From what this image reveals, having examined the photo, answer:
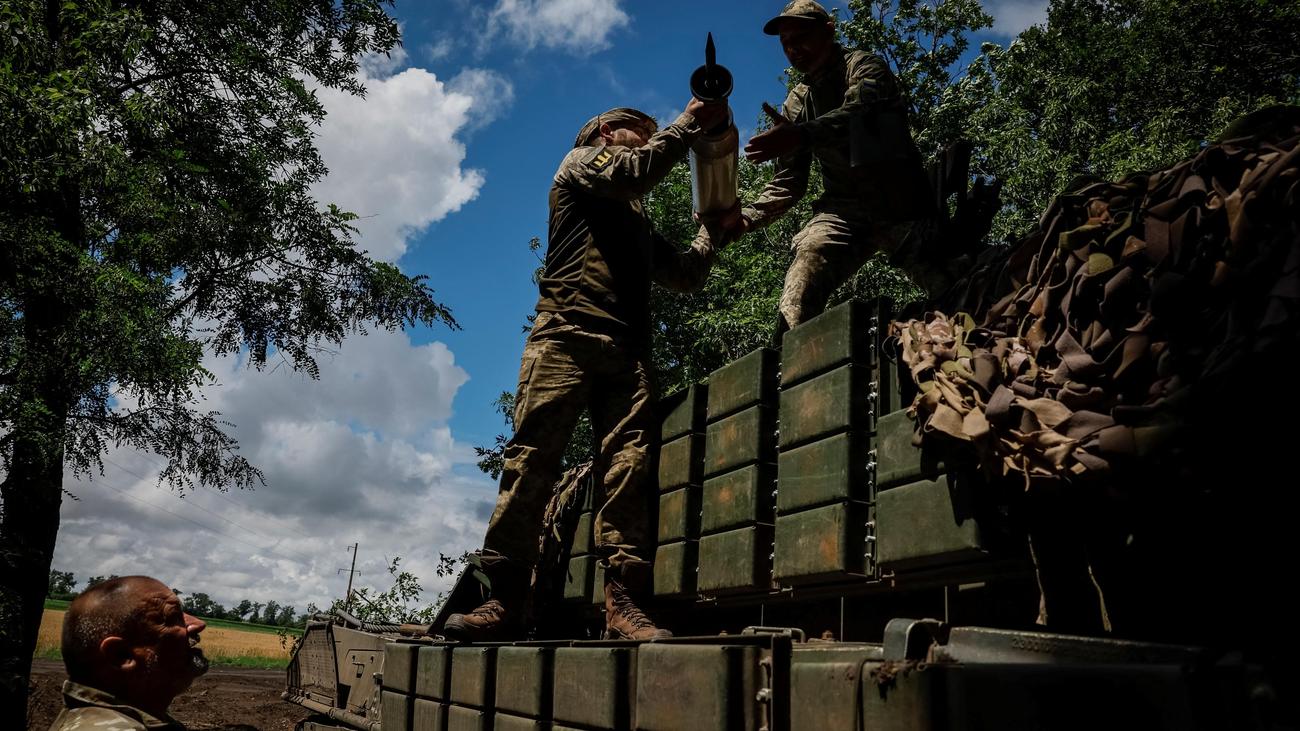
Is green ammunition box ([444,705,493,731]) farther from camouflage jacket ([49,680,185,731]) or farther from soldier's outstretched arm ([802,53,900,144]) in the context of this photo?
soldier's outstretched arm ([802,53,900,144])

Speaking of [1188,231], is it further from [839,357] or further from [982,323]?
[839,357]

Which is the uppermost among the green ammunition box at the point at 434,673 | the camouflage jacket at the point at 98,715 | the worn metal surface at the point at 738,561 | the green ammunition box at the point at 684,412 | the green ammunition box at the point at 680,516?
the green ammunition box at the point at 684,412

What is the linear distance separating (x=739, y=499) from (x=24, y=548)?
1106 centimetres

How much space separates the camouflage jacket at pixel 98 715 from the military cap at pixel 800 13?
4.20 m

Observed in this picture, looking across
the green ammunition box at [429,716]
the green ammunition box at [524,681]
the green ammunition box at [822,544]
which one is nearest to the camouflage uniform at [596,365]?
the green ammunition box at [524,681]

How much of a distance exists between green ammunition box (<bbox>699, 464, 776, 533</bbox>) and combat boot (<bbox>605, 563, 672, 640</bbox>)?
48 centimetres

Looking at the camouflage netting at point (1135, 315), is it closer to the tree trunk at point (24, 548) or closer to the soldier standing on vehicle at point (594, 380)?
the soldier standing on vehicle at point (594, 380)

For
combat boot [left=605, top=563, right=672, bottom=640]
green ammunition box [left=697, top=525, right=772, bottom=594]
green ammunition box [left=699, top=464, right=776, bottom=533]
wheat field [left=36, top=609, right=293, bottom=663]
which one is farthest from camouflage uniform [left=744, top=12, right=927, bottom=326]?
wheat field [left=36, top=609, right=293, bottom=663]

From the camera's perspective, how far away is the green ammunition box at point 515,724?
4.22m

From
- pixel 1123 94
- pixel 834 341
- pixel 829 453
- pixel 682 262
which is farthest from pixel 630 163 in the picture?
pixel 1123 94

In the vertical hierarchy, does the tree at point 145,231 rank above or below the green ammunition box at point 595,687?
above

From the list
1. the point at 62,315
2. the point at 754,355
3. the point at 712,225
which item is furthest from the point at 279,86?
the point at 754,355

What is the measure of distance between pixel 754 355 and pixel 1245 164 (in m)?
2.56

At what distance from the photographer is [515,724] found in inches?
Result: 173
